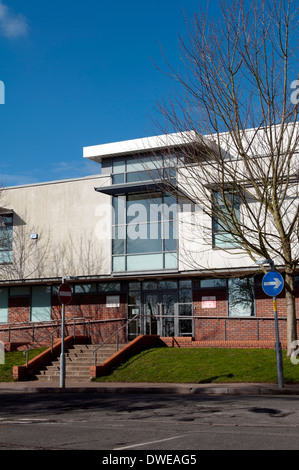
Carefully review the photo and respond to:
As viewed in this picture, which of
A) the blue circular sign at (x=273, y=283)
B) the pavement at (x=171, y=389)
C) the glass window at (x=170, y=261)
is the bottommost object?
the pavement at (x=171, y=389)

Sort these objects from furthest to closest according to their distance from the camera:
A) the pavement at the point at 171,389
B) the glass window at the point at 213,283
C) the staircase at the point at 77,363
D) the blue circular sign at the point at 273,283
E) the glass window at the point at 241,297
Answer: the glass window at the point at 213,283 → the glass window at the point at 241,297 → the staircase at the point at 77,363 → the blue circular sign at the point at 273,283 → the pavement at the point at 171,389

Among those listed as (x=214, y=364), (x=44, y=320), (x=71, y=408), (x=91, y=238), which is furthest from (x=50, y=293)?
(x=71, y=408)

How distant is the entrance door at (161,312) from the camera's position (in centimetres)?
2853

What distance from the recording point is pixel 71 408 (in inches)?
504

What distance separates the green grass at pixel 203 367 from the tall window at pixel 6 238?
38.1ft

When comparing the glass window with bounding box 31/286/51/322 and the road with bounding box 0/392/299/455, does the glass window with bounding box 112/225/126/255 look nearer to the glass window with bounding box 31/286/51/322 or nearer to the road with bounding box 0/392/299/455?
the glass window with bounding box 31/286/51/322

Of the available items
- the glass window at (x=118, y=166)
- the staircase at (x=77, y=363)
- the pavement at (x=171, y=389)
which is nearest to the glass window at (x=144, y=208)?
the glass window at (x=118, y=166)

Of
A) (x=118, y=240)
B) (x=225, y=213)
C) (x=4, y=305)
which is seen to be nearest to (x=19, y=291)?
(x=4, y=305)

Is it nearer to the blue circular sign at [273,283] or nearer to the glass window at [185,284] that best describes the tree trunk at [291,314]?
the blue circular sign at [273,283]

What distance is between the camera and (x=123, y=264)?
28.8m

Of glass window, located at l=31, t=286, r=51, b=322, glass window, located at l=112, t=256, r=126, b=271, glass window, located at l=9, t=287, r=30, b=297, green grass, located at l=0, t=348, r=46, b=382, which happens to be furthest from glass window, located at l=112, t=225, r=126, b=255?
glass window, located at l=9, t=287, r=30, b=297
